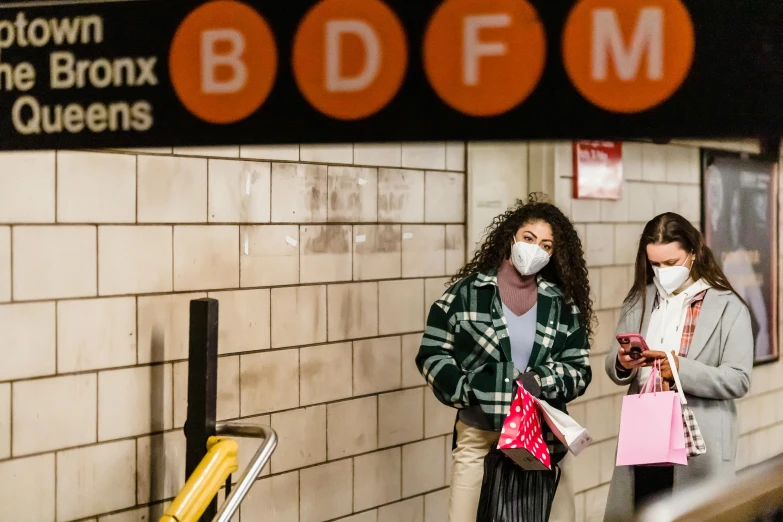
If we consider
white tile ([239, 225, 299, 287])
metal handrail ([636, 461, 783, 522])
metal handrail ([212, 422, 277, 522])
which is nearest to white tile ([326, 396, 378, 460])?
white tile ([239, 225, 299, 287])

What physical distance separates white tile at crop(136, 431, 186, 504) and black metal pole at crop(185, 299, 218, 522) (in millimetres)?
520

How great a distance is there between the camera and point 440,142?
210 centimetres

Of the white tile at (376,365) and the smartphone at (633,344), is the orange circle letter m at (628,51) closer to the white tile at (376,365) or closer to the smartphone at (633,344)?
the smartphone at (633,344)

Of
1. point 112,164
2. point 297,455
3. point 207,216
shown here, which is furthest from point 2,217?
point 297,455

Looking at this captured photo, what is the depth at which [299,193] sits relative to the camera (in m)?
4.31

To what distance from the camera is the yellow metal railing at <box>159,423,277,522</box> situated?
9.62ft

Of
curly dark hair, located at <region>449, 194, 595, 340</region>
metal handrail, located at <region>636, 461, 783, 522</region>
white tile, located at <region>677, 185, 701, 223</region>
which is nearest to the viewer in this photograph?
metal handrail, located at <region>636, 461, 783, 522</region>

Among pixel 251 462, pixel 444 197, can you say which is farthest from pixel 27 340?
pixel 444 197

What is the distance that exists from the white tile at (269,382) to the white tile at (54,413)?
718 millimetres

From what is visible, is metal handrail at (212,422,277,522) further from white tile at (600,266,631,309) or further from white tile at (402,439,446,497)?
white tile at (600,266,631,309)

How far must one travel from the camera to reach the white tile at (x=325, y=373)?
14.4 feet

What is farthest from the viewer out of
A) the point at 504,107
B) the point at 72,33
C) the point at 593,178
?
the point at 593,178

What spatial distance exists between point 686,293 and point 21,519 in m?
2.47

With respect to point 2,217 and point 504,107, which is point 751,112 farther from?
point 2,217
